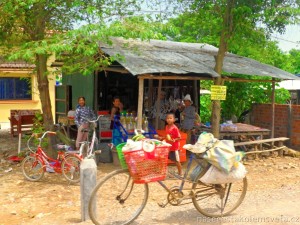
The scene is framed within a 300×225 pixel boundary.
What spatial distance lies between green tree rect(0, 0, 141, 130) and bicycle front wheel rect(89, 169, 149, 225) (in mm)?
2680

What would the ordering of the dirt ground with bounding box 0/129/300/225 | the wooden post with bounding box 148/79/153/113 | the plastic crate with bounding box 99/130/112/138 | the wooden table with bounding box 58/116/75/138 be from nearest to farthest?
the dirt ground with bounding box 0/129/300/225 → the plastic crate with bounding box 99/130/112/138 → the wooden table with bounding box 58/116/75/138 → the wooden post with bounding box 148/79/153/113

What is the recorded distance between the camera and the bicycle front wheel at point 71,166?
741 cm

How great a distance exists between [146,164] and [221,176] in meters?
1.00

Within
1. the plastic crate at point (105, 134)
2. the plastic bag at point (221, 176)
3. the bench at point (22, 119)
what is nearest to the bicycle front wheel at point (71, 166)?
the plastic crate at point (105, 134)

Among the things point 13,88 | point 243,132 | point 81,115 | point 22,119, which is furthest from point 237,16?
point 13,88

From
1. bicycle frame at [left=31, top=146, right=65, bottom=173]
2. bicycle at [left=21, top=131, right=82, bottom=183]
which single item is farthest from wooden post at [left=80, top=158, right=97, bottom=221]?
bicycle frame at [left=31, top=146, right=65, bottom=173]

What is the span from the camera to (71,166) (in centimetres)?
740

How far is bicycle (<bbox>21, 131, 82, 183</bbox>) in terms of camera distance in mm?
7434

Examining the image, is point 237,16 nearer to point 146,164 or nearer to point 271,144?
point 271,144

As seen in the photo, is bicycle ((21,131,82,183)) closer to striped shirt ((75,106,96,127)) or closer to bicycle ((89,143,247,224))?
striped shirt ((75,106,96,127))

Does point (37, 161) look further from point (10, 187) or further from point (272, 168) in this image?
point (272, 168)

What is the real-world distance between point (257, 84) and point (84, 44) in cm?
859

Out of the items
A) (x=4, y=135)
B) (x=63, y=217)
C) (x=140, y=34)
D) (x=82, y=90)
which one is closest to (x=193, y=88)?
(x=82, y=90)

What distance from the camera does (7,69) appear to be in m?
17.6
